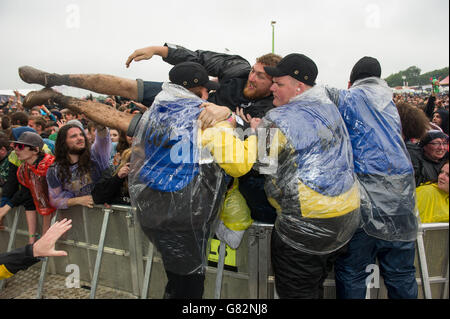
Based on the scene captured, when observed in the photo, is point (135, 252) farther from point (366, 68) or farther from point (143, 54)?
point (366, 68)

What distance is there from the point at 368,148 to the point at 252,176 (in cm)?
74

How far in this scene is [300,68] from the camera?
1705mm

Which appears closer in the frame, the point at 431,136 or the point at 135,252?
the point at 431,136

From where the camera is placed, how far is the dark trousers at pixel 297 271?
160 cm

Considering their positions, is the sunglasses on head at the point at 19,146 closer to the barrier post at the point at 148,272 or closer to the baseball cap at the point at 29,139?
the baseball cap at the point at 29,139

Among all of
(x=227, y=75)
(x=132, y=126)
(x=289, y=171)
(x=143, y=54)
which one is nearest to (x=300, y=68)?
(x=289, y=171)

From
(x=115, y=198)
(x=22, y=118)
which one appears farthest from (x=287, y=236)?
(x=22, y=118)

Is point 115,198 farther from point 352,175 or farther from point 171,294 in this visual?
point 352,175

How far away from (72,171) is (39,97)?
838 mm

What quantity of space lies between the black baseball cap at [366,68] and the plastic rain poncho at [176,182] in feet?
3.97

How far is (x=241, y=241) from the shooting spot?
2.09 metres

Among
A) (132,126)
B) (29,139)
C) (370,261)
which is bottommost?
(370,261)

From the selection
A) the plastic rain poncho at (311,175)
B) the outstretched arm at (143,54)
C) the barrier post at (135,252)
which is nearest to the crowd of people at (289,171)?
the plastic rain poncho at (311,175)

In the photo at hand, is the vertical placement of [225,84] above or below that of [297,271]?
above
